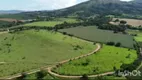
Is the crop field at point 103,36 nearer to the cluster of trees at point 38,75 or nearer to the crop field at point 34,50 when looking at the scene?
the crop field at point 34,50

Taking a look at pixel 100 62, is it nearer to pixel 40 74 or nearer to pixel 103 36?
pixel 40 74

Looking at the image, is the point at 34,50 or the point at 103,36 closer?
the point at 34,50

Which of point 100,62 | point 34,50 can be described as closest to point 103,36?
point 34,50

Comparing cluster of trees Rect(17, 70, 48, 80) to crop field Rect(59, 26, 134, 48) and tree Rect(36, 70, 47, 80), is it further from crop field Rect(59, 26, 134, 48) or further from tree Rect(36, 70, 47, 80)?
crop field Rect(59, 26, 134, 48)

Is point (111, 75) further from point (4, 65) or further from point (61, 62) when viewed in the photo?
point (4, 65)

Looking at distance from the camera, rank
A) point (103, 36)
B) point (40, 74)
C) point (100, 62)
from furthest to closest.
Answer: point (103, 36), point (100, 62), point (40, 74)

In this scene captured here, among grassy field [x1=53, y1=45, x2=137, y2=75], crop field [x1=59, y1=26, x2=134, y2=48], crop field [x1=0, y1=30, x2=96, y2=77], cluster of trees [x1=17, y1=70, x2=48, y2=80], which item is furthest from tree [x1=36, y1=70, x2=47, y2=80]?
crop field [x1=59, y1=26, x2=134, y2=48]

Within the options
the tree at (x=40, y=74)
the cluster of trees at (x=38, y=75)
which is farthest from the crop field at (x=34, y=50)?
the tree at (x=40, y=74)
